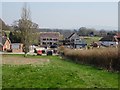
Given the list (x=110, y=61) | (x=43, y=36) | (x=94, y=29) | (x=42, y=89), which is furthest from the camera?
(x=94, y=29)

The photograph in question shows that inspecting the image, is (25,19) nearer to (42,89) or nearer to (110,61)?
(110,61)

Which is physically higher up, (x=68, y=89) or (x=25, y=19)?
(x=25, y=19)

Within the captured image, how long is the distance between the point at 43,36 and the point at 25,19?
2742 inches

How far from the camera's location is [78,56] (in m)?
43.9

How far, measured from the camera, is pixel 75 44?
120938mm

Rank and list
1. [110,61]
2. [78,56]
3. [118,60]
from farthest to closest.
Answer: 1. [78,56]
2. [110,61]
3. [118,60]

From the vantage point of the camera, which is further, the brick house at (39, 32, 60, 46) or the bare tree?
the brick house at (39, 32, 60, 46)

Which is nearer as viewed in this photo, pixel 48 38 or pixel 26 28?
pixel 26 28

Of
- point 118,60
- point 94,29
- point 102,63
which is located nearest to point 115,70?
point 118,60

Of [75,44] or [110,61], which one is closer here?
[110,61]

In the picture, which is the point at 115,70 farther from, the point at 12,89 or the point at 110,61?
the point at 12,89

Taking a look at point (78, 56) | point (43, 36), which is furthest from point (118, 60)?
point (43, 36)

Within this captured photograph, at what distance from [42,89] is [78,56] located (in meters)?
32.8

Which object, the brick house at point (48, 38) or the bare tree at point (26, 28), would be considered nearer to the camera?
the bare tree at point (26, 28)
